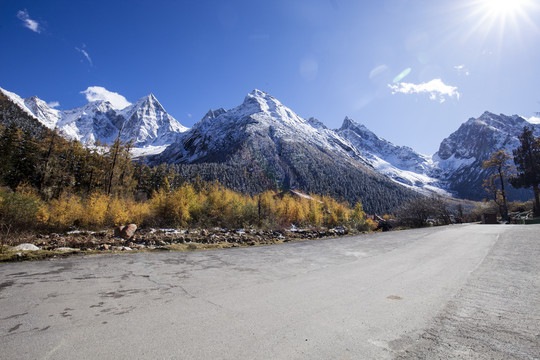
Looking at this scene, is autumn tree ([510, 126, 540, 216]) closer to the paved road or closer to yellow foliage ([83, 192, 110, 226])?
the paved road

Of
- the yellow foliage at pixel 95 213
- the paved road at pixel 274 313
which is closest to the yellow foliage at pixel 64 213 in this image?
the yellow foliage at pixel 95 213

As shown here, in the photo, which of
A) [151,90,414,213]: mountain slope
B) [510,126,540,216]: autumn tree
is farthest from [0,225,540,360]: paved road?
[151,90,414,213]: mountain slope

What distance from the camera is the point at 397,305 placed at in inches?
148

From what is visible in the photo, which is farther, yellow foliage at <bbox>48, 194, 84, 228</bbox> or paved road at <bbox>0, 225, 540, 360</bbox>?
yellow foliage at <bbox>48, 194, 84, 228</bbox>

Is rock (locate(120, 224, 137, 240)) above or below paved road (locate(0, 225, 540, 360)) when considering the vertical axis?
below

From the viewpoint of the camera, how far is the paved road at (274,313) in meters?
2.48

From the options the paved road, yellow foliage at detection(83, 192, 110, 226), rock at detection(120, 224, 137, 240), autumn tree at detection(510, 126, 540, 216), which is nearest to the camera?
the paved road

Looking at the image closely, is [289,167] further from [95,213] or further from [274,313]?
[274,313]

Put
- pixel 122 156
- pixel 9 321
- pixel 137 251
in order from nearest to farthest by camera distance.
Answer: pixel 9 321 → pixel 137 251 → pixel 122 156

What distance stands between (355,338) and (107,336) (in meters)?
2.89

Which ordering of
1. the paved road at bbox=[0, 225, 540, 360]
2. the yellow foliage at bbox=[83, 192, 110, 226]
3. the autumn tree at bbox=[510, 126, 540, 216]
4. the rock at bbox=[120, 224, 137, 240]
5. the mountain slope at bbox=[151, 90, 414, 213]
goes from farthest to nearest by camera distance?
the mountain slope at bbox=[151, 90, 414, 213] < the autumn tree at bbox=[510, 126, 540, 216] < the yellow foliage at bbox=[83, 192, 110, 226] < the rock at bbox=[120, 224, 137, 240] < the paved road at bbox=[0, 225, 540, 360]

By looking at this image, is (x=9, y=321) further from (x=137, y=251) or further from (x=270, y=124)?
(x=270, y=124)

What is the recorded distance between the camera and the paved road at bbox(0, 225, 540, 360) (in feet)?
8.14

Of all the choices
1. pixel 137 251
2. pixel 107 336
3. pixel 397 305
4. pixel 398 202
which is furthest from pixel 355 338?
pixel 398 202
